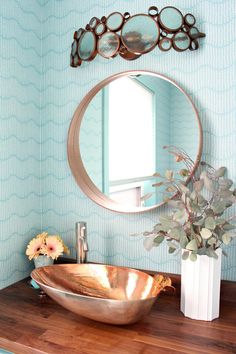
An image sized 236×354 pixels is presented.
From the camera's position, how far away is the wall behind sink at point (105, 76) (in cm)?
134

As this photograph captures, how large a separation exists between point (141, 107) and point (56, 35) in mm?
538

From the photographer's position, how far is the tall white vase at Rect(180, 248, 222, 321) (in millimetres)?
1183

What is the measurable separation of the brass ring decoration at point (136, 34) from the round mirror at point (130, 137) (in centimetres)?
10

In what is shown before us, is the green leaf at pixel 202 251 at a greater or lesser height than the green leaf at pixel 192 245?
lesser

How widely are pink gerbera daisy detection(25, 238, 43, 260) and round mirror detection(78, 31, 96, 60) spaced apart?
2.57 ft

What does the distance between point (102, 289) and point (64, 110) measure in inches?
30.9

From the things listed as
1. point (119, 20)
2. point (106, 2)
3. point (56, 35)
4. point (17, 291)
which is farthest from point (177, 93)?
point (17, 291)

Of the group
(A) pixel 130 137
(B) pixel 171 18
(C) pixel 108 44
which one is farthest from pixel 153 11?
(A) pixel 130 137

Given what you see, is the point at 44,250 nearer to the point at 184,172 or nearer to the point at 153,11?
the point at 184,172

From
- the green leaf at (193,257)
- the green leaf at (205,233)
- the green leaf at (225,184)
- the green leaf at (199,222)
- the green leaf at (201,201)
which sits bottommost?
the green leaf at (193,257)

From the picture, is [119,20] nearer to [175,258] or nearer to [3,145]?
[3,145]

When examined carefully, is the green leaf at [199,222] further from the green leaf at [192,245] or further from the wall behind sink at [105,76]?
the wall behind sink at [105,76]

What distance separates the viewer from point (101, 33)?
4.78 ft

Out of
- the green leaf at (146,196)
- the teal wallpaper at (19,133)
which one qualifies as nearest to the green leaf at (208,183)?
the green leaf at (146,196)
